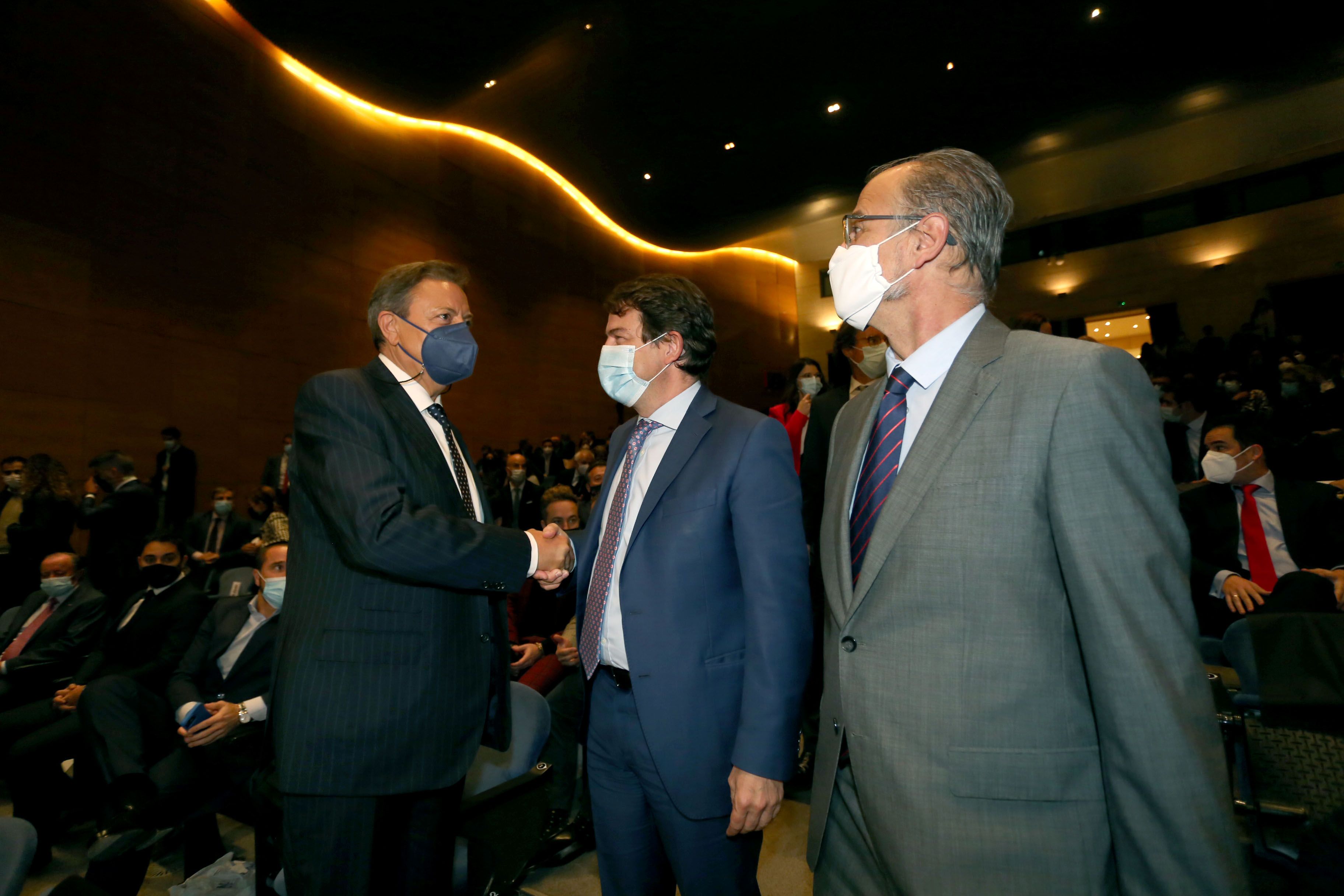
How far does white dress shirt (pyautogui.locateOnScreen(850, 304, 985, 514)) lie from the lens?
1.15m

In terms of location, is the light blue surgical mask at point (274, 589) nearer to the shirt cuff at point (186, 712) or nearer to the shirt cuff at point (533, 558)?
the shirt cuff at point (186, 712)

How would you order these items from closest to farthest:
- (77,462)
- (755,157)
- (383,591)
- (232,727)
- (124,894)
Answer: (383,591), (124,894), (232,727), (77,462), (755,157)

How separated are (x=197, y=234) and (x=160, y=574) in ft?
18.4

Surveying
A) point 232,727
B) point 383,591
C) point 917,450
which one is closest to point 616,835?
point 383,591

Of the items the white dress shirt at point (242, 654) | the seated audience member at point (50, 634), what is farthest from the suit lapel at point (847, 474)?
the seated audience member at point (50, 634)

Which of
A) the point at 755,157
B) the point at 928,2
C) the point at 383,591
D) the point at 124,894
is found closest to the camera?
the point at 383,591

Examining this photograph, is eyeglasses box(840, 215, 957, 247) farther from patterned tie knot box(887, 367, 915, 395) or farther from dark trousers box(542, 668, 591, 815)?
dark trousers box(542, 668, 591, 815)

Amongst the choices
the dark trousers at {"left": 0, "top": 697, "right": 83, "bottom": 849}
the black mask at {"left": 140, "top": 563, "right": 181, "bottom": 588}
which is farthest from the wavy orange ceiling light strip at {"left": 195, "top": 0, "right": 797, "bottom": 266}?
the dark trousers at {"left": 0, "top": 697, "right": 83, "bottom": 849}

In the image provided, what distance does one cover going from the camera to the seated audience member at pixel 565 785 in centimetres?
271

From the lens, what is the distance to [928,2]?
25.3 ft

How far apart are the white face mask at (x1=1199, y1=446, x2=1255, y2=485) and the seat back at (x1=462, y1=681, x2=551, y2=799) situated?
3.32 m

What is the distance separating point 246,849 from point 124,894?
24.0 inches

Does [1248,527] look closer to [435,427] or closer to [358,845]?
[435,427]

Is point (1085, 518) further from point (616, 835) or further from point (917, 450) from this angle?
point (616, 835)
